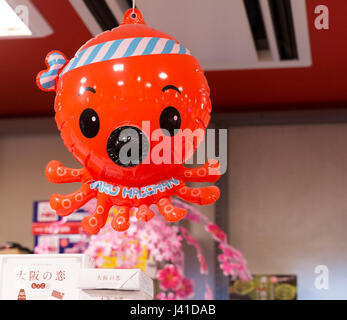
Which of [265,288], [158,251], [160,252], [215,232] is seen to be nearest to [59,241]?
[160,252]

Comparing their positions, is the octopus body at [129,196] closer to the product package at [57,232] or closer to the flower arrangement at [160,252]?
the flower arrangement at [160,252]

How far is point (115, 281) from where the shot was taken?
181cm

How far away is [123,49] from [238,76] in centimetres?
240

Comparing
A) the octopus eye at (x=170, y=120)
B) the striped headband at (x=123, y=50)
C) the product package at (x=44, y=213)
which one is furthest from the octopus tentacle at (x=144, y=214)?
the product package at (x=44, y=213)

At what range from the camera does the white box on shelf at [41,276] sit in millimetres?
1978

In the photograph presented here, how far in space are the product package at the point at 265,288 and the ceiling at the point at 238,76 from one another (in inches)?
42.2

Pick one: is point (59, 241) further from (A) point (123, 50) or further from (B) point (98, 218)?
(A) point (123, 50)

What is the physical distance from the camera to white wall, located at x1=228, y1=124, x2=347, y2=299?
4113mm

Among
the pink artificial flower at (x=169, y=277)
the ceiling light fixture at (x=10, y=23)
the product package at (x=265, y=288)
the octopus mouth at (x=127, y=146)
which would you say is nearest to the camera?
the octopus mouth at (x=127, y=146)

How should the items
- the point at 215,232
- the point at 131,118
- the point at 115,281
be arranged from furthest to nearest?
the point at 215,232
the point at 115,281
the point at 131,118

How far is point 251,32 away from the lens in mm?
3309

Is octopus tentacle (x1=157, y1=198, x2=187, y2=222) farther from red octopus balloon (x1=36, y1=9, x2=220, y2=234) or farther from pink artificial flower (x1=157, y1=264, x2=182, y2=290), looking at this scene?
pink artificial flower (x1=157, y1=264, x2=182, y2=290)

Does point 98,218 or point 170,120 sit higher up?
point 170,120
